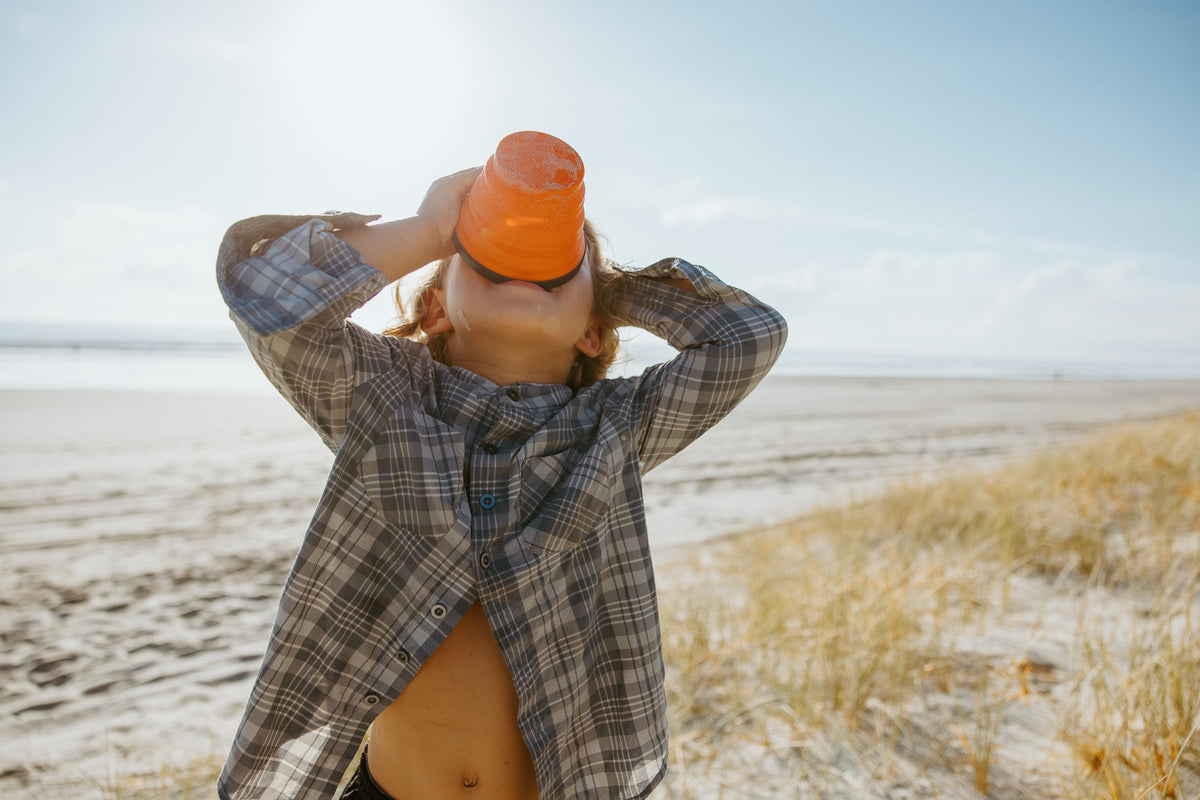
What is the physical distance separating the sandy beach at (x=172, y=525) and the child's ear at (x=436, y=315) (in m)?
1.61

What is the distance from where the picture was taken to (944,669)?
2711 millimetres

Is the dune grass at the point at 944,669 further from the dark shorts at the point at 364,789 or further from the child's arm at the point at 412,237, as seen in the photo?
the child's arm at the point at 412,237

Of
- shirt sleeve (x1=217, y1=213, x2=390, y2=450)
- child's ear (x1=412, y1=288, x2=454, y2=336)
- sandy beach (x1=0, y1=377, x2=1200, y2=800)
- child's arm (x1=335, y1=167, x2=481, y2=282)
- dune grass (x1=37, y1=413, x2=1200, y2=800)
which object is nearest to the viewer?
shirt sleeve (x1=217, y1=213, x2=390, y2=450)

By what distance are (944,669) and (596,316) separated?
2034 mm

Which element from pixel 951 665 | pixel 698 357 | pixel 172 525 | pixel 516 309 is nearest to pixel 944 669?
pixel 951 665

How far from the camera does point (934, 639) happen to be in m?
2.88

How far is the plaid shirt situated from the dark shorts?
0.45ft

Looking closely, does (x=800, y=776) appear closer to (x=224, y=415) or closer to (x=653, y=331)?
(x=653, y=331)

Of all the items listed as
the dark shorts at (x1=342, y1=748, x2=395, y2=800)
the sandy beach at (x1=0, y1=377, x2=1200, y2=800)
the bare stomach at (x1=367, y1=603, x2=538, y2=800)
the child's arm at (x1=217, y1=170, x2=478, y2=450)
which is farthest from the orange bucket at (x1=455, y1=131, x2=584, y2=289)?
the sandy beach at (x1=0, y1=377, x2=1200, y2=800)

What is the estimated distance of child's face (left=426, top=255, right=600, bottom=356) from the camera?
57.6 inches

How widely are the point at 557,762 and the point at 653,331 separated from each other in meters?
0.95

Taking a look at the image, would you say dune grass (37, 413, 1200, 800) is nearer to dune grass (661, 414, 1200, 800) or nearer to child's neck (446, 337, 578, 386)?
dune grass (661, 414, 1200, 800)

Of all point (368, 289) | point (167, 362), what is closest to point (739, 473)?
point (368, 289)

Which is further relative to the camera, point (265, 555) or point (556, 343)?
point (265, 555)
